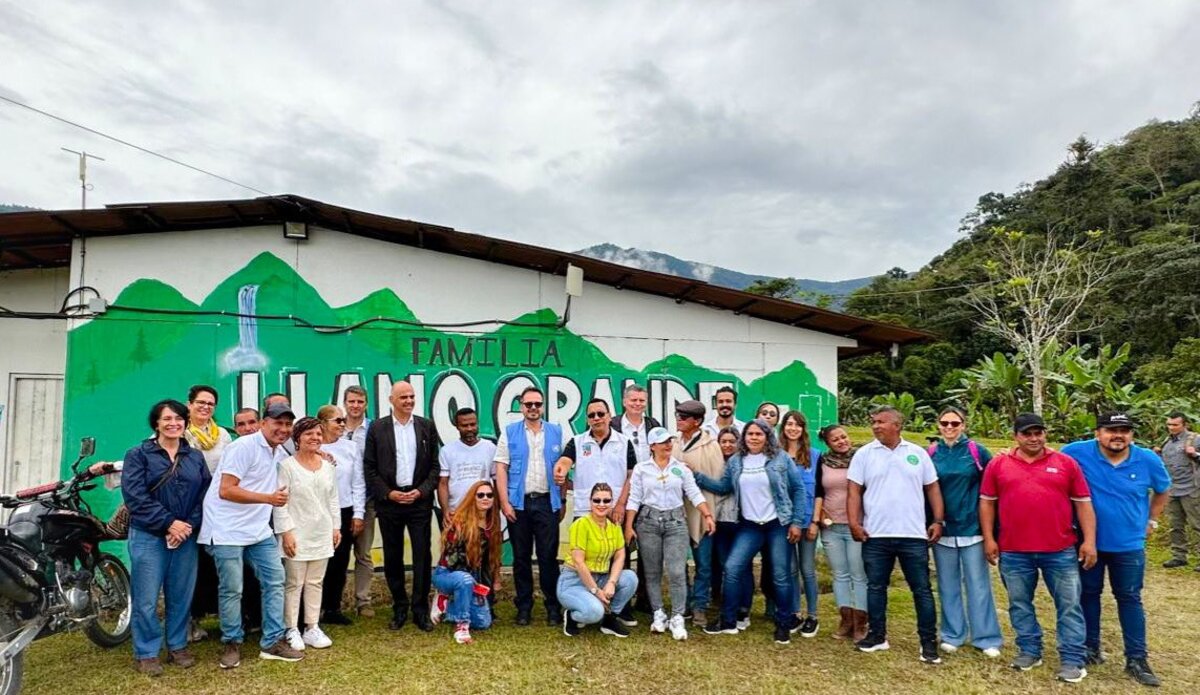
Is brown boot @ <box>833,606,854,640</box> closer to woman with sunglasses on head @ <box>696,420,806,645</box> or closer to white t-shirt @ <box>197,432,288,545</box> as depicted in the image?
woman with sunglasses on head @ <box>696,420,806,645</box>

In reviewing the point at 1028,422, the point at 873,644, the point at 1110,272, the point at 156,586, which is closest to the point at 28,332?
the point at 156,586

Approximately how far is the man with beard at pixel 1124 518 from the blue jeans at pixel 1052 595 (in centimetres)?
21

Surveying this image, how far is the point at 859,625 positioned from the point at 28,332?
8021 mm

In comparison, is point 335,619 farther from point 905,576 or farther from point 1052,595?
point 1052,595

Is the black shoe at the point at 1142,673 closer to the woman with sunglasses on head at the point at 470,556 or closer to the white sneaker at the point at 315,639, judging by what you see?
the woman with sunglasses on head at the point at 470,556

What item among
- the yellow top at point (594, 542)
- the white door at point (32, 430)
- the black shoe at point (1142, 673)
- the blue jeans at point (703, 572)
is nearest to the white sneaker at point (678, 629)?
the blue jeans at point (703, 572)

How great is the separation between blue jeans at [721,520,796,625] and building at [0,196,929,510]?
7.48 feet

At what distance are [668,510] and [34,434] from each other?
654 cm

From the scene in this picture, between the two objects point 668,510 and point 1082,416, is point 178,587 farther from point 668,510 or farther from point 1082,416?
point 1082,416

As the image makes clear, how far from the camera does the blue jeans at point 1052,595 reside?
405cm

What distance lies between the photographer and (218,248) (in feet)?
20.4

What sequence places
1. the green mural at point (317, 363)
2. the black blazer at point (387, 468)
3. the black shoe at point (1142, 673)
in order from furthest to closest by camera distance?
the green mural at point (317, 363) → the black blazer at point (387, 468) → the black shoe at point (1142, 673)

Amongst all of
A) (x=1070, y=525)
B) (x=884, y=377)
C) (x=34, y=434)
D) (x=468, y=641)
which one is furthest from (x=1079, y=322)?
(x=34, y=434)

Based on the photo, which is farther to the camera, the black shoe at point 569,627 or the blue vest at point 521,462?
the blue vest at point 521,462
